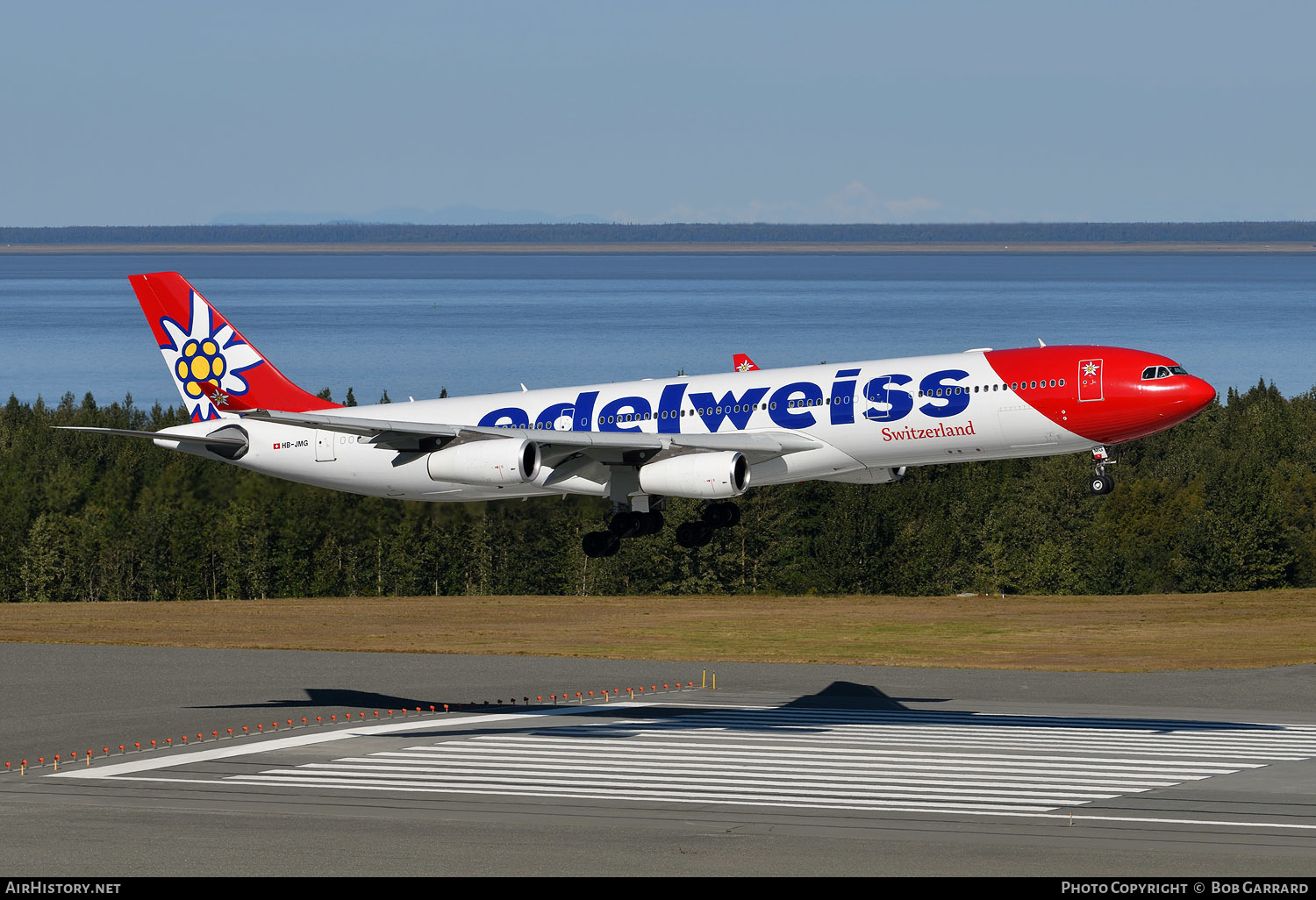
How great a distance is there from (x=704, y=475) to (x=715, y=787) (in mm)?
10851

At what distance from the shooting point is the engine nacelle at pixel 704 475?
57406 millimetres

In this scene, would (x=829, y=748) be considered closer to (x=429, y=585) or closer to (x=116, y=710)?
(x=116, y=710)

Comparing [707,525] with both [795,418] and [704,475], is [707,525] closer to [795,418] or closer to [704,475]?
[795,418]

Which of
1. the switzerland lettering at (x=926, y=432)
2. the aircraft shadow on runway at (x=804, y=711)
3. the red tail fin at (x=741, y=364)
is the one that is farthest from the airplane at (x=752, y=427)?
the aircraft shadow on runway at (x=804, y=711)

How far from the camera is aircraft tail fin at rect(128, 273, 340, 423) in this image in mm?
74750

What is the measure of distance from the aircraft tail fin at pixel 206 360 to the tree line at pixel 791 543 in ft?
237

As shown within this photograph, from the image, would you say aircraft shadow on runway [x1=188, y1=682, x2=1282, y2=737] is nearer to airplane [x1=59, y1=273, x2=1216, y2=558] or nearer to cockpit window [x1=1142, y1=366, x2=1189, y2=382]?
airplane [x1=59, y1=273, x2=1216, y2=558]

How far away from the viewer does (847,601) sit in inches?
4892

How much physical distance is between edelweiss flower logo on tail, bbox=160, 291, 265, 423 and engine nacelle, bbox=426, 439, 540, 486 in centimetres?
1855

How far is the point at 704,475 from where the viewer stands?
189ft

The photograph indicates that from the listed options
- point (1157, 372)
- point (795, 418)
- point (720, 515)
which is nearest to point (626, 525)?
point (720, 515)

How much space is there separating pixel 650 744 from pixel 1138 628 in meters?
53.8

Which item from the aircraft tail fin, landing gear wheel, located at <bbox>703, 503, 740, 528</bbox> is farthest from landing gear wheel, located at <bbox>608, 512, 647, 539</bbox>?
the aircraft tail fin
